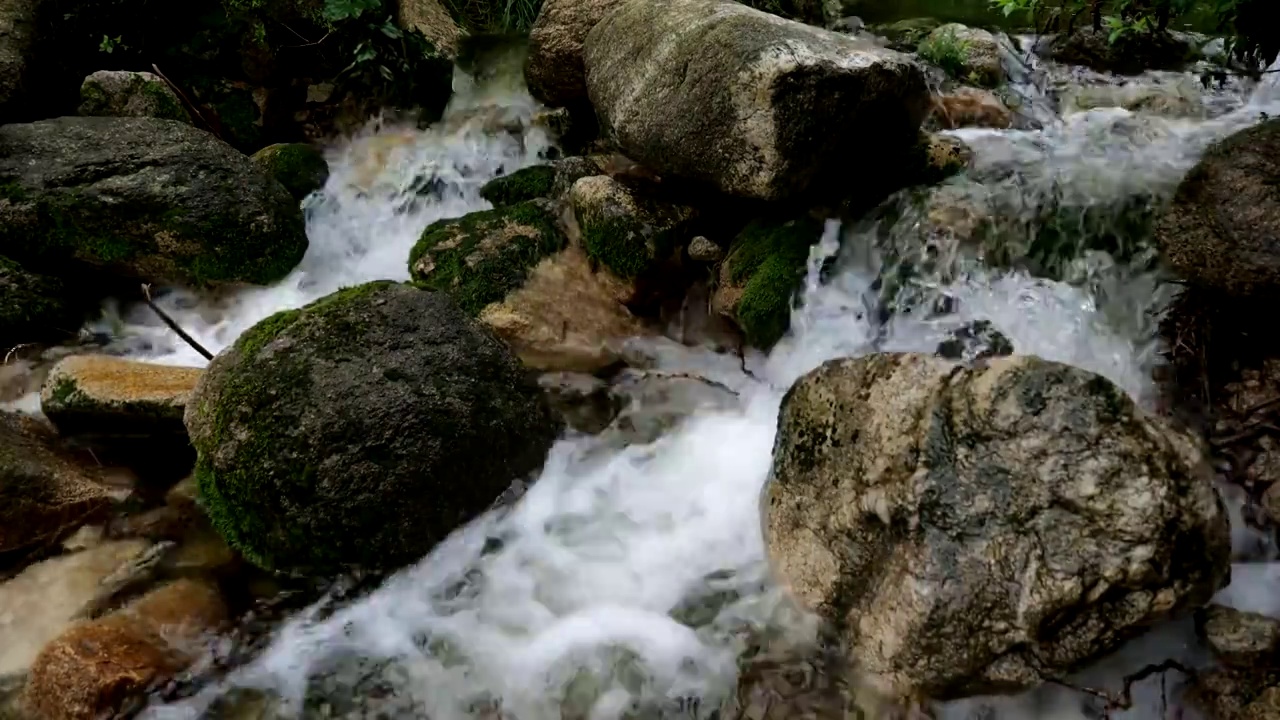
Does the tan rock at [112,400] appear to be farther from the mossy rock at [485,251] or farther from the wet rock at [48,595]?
the mossy rock at [485,251]

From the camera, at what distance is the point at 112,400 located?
4.19 meters

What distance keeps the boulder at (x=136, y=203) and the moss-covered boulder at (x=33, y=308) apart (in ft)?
0.69

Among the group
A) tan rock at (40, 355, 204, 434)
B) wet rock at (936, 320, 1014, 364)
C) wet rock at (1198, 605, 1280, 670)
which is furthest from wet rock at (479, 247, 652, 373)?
wet rock at (1198, 605, 1280, 670)

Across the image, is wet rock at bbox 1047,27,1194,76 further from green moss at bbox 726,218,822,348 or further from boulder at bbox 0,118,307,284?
boulder at bbox 0,118,307,284

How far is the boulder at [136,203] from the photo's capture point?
17.8ft

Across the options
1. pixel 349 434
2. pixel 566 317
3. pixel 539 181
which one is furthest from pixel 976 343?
pixel 539 181

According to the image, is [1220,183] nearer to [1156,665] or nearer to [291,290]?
[1156,665]

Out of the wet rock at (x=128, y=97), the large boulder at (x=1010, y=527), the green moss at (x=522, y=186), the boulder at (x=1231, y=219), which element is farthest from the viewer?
the wet rock at (x=128, y=97)

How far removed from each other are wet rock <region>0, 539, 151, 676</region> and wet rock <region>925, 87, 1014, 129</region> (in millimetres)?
5789

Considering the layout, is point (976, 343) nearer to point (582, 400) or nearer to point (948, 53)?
point (582, 400)

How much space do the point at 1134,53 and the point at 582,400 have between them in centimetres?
597

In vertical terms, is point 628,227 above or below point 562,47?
below

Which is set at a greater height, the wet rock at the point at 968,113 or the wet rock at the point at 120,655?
the wet rock at the point at 968,113

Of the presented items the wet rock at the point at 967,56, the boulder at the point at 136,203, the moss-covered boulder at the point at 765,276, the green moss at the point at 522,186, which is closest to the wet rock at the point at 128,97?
the boulder at the point at 136,203
